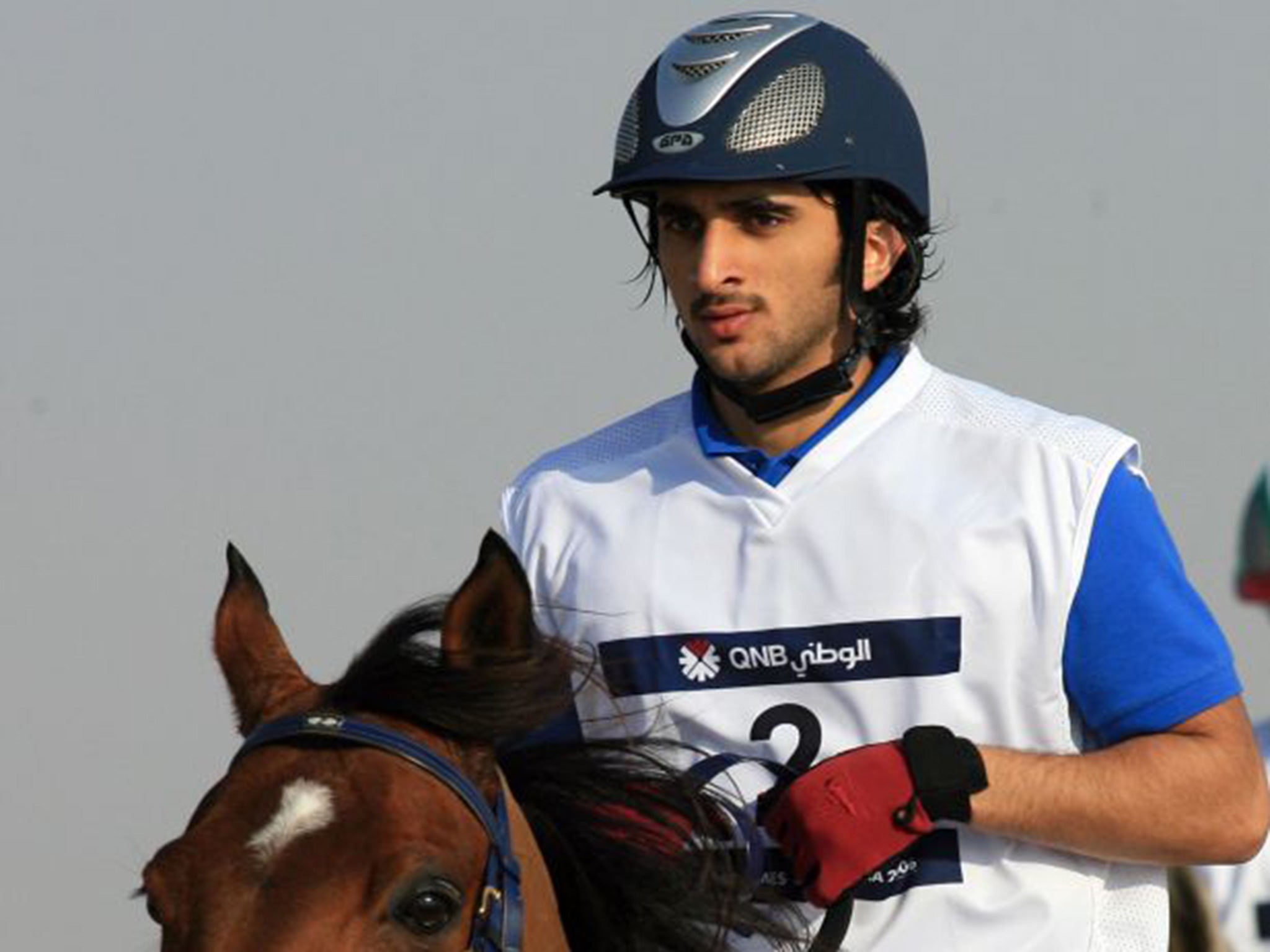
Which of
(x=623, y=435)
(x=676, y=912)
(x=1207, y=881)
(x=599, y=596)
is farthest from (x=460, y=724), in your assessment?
(x=1207, y=881)

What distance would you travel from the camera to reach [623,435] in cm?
508

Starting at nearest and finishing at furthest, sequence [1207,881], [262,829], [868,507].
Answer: [262,829] < [868,507] < [1207,881]

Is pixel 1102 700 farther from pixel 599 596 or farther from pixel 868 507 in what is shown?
pixel 599 596

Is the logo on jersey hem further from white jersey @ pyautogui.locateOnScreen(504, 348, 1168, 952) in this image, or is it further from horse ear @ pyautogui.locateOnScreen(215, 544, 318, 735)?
horse ear @ pyautogui.locateOnScreen(215, 544, 318, 735)

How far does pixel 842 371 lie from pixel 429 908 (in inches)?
55.3

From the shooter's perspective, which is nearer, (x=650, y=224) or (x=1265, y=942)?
(x=650, y=224)

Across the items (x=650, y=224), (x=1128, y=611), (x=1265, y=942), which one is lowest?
(x=1265, y=942)

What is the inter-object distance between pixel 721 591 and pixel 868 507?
0.27m

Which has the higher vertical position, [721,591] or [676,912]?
[721,591]

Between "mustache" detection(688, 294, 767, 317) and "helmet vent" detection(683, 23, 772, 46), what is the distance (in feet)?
1.40

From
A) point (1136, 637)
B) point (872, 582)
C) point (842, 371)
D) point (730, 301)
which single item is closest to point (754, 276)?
point (730, 301)

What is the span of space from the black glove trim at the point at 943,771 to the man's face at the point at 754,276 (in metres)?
0.71

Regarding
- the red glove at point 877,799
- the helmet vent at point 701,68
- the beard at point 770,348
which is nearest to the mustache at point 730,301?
the beard at point 770,348

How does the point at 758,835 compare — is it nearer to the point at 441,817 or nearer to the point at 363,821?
the point at 441,817
